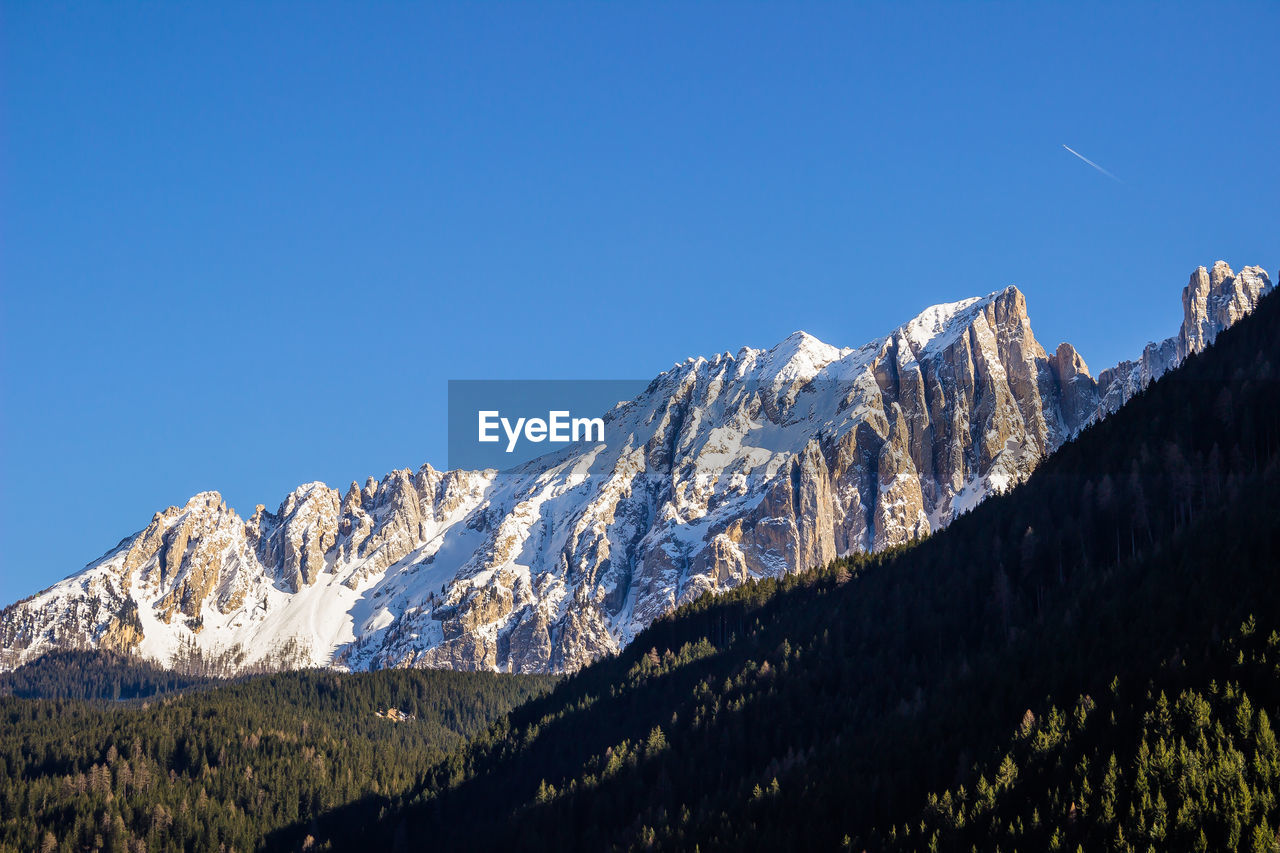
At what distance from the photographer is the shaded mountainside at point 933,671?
95625 millimetres

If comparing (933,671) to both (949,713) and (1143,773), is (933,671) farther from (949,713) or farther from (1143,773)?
(1143,773)

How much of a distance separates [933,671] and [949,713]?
81.3 ft

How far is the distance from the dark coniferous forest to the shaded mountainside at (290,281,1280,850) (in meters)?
0.36

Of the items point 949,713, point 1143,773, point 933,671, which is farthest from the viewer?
point 933,671

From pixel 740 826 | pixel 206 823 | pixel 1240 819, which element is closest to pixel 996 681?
pixel 740 826

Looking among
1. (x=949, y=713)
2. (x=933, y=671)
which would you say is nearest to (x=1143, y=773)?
(x=949, y=713)

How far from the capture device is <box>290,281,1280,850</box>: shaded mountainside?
314ft

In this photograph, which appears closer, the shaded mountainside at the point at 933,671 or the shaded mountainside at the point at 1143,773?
the shaded mountainside at the point at 1143,773

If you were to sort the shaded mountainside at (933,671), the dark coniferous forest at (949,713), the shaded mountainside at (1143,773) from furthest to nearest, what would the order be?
1. the shaded mountainside at (933,671)
2. the dark coniferous forest at (949,713)
3. the shaded mountainside at (1143,773)

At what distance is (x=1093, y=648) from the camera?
102 meters

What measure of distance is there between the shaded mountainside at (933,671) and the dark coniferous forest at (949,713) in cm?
36

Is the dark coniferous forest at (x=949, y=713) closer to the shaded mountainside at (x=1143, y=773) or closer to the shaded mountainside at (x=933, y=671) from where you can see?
the shaded mountainside at (x=1143, y=773)

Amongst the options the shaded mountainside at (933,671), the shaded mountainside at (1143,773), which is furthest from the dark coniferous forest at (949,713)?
the shaded mountainside at (933,671)

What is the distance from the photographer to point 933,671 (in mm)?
131375
